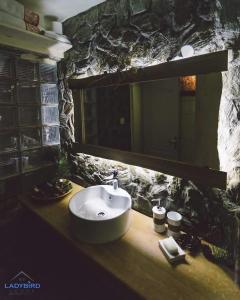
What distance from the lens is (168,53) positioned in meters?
1.37

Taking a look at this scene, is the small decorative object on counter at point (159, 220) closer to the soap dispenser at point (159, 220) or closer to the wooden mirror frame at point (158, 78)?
the soap dispenser at point (159, 220)

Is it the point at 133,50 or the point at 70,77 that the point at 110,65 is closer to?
the point at 133,50

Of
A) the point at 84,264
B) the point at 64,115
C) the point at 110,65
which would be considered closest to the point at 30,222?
the point at 84,264

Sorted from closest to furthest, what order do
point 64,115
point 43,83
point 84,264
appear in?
point 84,264 → point 43,83 → point 64,115

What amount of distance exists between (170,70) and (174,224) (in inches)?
39.0

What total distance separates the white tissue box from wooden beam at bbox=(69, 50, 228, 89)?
0.70m

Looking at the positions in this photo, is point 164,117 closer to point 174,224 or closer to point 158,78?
point 158,78

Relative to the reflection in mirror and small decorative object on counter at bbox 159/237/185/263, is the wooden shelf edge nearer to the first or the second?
the reflection in mirror

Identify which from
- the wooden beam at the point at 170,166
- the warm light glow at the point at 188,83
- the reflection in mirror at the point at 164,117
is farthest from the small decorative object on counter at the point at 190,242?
the warm light glow at the point at 188,83

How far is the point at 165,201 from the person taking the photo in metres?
1.52

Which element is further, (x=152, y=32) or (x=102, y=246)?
(x=152, y=32)

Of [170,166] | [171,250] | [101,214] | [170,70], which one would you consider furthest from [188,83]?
[101,214]

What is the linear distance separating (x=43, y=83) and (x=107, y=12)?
0.89 metres

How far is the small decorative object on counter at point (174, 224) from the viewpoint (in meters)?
1.32
